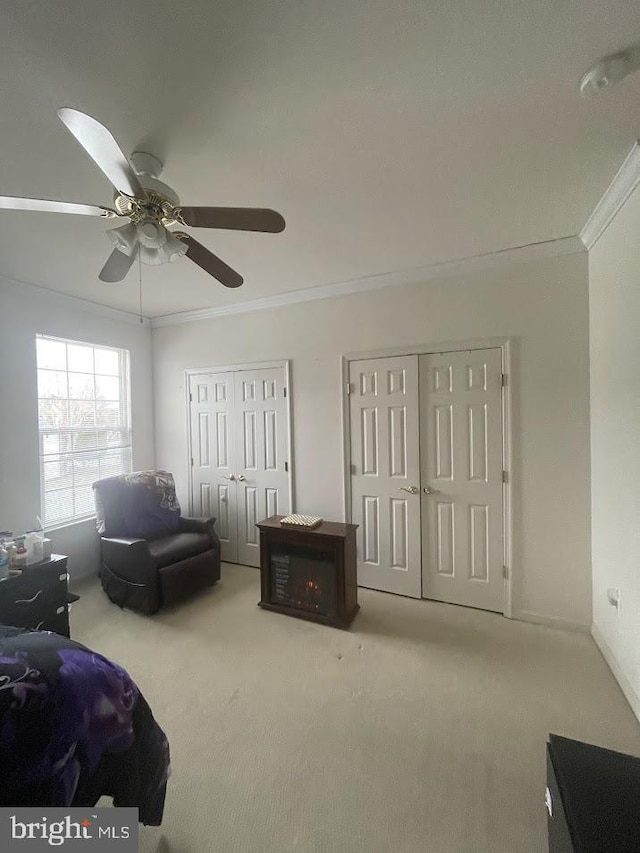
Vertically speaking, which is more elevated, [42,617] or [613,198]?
[613,198]

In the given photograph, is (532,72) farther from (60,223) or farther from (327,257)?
(60,223)

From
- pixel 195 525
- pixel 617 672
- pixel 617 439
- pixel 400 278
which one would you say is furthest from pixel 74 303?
pixel 617 672

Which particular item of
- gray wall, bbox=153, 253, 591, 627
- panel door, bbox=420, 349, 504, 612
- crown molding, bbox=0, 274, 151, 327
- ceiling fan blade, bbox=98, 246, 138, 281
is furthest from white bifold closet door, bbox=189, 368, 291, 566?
ceiling fan blade, bbox=98, 246, 138, 281

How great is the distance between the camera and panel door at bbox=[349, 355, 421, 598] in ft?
9.39

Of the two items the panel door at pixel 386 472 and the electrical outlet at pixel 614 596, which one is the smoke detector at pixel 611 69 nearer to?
the panel door at pixel 386 472

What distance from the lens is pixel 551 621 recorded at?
247 cm

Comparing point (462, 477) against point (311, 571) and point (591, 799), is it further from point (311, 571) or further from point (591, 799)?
point (591, 799)

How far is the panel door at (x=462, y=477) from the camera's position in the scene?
8.58 ft

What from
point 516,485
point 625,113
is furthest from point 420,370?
point 625,113

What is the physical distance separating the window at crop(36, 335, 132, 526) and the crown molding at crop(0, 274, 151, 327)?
0.34m

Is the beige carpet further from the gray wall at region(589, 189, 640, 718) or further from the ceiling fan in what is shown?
the ceiling fan

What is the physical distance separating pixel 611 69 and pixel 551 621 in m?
2.96

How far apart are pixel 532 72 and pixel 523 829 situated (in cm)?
266

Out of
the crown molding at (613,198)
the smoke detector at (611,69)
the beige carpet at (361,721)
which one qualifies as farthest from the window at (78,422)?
the crown molding at (613,198)
